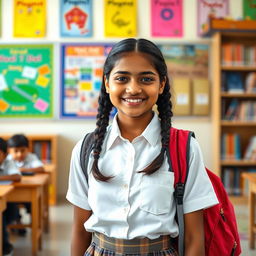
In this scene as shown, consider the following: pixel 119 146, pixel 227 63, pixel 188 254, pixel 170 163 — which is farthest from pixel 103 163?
pixel 227 63

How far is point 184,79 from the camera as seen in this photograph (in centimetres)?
518

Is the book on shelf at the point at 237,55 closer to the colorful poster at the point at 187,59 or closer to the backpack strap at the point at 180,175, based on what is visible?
the colorful poster at the point at 187,59

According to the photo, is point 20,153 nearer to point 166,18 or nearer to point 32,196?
point 32,196

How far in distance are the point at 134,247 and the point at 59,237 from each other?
2641mm

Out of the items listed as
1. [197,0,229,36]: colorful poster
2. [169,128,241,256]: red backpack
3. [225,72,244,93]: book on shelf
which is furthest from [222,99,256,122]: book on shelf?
[169,128,241,256]: red backpack

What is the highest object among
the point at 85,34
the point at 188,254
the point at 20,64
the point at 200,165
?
the point at 85,34

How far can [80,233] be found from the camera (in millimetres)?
1174

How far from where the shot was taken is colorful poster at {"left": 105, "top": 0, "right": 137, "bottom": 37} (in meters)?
5.08

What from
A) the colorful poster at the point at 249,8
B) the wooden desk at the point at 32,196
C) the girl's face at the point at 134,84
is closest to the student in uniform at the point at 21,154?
the wooden desk at the point at 32,196

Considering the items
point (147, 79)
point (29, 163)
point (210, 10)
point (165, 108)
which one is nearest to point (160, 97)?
point (165, 108)

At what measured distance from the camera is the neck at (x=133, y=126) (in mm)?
1142

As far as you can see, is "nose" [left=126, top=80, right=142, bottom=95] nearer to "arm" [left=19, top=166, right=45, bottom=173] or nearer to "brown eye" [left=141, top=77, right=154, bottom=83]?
"brown eye" [left=141, top=77, right=154, bottom=83]

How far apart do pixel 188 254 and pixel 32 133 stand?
14.0 feet

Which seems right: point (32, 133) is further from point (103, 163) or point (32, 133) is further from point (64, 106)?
point (103, 163)
